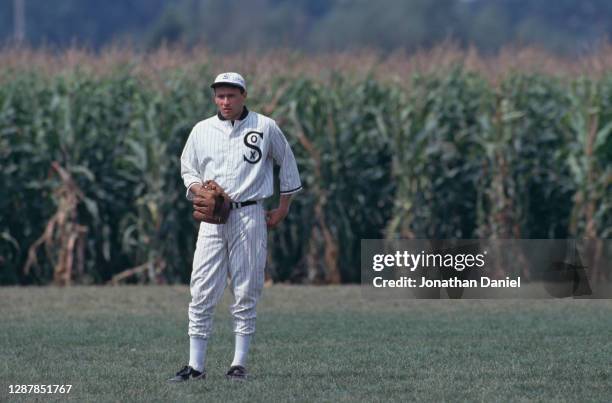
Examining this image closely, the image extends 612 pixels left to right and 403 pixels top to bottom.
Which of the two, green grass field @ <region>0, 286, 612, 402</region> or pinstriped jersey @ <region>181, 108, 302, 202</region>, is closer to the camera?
green grass field @ <region>0, 286, 612, 402</region>

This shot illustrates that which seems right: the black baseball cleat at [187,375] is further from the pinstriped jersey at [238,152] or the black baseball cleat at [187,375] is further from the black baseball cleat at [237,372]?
the pinstriped jersey at [238,152]

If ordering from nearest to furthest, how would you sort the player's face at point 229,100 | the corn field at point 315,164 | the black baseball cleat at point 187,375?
the player's face at point 229,100
the black baseball cleat at point 187,375
the corn field at point 315,164

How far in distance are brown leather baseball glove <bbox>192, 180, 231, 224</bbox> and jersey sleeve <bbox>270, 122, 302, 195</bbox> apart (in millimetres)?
534

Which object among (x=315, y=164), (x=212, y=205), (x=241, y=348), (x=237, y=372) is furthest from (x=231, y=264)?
(x=315, y=164)

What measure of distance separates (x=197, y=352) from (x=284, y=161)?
1498 mm

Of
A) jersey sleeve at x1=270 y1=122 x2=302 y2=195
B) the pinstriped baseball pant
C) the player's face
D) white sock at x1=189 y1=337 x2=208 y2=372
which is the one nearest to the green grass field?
white sock at x1=189 y1=337 x2=208 y2=372

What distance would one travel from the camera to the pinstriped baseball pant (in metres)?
9.80

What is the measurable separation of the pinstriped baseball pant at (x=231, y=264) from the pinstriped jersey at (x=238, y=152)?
0.16m

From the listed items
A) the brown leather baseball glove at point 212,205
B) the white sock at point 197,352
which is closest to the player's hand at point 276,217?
the brown leather baseball glove at point 212,205

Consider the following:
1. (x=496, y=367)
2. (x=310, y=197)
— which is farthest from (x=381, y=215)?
(x=496, y=367)

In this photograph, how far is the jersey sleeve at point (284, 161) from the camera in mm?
9980

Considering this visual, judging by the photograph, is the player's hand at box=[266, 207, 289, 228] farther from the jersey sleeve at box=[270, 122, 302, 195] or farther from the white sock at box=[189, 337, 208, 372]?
the white sock at box=[189, 337, 208, 372]

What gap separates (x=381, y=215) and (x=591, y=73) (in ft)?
11.3

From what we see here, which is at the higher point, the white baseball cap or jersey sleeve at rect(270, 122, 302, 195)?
the white baseball cap
